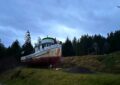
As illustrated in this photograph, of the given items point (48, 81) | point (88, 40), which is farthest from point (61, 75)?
point (88, 40)

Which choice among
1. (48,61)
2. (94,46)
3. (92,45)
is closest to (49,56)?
(48,61)

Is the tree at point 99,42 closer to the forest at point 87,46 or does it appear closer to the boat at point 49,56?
the forest at point 87,46

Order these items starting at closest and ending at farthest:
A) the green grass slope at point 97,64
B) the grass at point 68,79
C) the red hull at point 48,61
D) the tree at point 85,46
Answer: the grass at point 68,79, the green grass slope at point 97,64, the red hull at point 48,61, the tree at point 85,46

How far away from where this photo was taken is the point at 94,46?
418 ft

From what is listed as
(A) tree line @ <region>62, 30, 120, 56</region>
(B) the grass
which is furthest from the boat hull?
(A) tree line @ <region>62, 30, 120, 56</region>

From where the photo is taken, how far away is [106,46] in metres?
120

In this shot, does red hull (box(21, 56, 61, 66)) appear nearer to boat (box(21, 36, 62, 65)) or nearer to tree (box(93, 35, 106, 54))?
boat (box(21, 36, 62, 65))

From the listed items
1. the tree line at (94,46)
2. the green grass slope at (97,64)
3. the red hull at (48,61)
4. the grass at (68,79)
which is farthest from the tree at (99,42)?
the grass at (68,79)

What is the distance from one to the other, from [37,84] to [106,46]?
89.9 meters

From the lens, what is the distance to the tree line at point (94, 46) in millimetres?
117938

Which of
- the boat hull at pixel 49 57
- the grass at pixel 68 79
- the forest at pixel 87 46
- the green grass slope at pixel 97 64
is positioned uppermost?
the forest at pixel 87 46

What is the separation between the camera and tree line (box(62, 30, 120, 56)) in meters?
118

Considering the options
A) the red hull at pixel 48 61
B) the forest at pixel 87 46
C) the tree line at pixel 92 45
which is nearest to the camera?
the red hull at pixel 48 61

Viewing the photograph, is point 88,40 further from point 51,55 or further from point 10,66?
point 51,55
